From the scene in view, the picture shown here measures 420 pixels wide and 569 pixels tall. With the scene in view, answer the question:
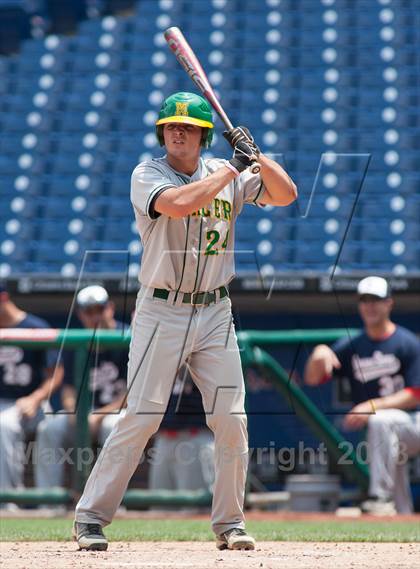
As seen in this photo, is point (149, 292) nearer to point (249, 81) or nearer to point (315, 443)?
point (315, 443)

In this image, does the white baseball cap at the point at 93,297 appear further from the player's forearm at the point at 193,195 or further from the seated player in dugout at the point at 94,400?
the player's forearm at the point at 193,195

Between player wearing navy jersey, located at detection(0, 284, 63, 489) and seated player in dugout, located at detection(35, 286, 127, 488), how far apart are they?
0.37 feet

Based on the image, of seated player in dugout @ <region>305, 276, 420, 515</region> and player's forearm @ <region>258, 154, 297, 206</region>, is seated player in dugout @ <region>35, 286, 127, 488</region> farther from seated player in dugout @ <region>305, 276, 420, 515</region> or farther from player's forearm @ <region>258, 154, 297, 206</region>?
player's forearm @ <region>258, 154, 297, 206</region>

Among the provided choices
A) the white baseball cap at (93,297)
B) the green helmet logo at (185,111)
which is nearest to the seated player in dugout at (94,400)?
the white baseball cap at (93,297)

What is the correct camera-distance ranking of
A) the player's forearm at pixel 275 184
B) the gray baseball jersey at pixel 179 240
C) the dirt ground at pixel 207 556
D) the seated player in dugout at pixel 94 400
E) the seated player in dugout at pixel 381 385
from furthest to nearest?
the seated player in dugout at pixel 94 400, the seated player in dugout at pixel 381 385, the player's forearm at pixel 275 184, the gray baseball jersey at pixel 179 240, the dirt ground at pixel 207 556

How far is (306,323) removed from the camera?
785 centimetres

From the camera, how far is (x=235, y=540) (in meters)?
3.72

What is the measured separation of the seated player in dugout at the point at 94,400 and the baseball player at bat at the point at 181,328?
261 cm

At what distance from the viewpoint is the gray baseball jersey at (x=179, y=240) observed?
3.62 meters

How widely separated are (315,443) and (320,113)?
388 centimetres

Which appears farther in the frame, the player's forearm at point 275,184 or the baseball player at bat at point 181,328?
the player's forearm at point 275,184

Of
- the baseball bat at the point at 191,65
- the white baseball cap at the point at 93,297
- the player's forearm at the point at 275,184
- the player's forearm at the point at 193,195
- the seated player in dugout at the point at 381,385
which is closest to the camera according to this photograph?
the player's forearm at the point at 193,195

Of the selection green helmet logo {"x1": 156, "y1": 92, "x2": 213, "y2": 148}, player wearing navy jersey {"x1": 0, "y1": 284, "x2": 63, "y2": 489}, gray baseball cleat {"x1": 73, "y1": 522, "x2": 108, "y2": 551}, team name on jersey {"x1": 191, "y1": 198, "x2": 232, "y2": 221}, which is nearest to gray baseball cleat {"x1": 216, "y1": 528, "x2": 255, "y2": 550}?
gray baseball cleat {"x1": 73, "y1": 522, "x2": 108, "y2": 551}

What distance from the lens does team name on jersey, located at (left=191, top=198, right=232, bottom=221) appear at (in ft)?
12.0
